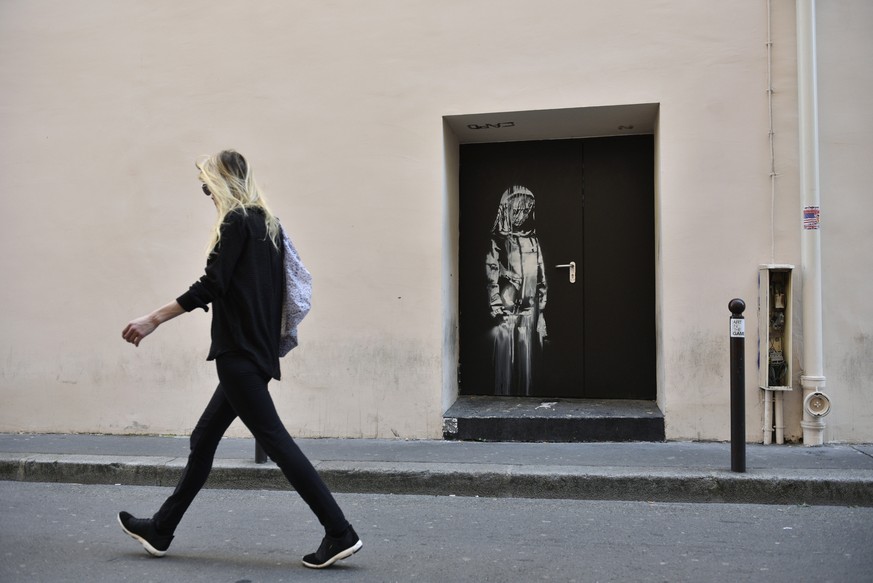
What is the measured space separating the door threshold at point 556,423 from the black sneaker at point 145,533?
9.98 feet

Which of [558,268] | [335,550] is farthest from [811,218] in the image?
[335,550]

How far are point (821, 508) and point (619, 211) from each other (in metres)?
3.26

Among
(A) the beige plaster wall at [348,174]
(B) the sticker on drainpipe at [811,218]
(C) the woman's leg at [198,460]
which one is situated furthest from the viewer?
(A) the beige plaster wall at [348,174]

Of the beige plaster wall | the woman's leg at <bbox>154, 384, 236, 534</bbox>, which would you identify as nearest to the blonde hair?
the woman's leg at <bbox>154, 384, 236, 534</bbox>

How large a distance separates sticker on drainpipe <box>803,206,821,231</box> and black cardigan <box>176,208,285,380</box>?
14.1 ft

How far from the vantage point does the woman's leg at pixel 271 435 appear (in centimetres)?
377

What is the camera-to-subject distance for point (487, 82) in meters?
6.72

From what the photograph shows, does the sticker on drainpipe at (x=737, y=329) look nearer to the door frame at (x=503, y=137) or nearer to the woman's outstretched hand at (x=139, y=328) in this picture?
the door frame at (x=503, y=137)

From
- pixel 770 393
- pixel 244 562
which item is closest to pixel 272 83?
pixel 244 562

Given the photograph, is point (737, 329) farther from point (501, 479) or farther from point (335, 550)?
point (335, 550)

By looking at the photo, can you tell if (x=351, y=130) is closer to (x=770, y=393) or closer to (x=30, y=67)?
(x=30, y=67)

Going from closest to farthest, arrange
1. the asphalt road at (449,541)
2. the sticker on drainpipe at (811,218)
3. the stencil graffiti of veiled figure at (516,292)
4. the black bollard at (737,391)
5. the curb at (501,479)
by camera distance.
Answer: the asphalt road at (449,541) → the curb at (501,479) → the black bollard at (737,391) → the sticker on drainpipe at (811,218) → the stencil graffiti of veiled figure at (516,292)

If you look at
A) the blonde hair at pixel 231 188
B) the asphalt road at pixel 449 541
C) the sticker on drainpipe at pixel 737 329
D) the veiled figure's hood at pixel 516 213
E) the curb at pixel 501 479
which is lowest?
the asphalt road at pixel 449 541

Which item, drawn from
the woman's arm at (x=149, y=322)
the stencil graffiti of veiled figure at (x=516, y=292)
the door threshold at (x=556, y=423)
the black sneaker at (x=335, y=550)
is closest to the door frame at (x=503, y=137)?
the door threshold at (x=556, y=423)
